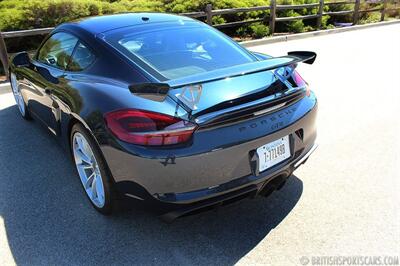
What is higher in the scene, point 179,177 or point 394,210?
point 179,177

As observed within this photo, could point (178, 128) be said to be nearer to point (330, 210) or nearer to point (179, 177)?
point (179, 177)

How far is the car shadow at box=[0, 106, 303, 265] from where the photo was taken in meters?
2.53

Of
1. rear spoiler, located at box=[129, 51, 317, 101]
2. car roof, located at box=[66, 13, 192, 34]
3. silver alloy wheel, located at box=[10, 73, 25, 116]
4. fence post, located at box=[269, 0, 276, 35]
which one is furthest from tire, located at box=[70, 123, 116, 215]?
fence post, located at box=[269, 0, 276, 35]

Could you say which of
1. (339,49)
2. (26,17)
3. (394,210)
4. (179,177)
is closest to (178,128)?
(179,177)

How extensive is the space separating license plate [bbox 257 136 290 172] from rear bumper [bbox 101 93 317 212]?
0.04 meters

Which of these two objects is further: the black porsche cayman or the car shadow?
the car shadow

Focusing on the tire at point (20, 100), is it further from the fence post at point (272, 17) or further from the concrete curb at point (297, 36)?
the fence post at point (272, 17)

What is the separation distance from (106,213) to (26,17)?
728cm

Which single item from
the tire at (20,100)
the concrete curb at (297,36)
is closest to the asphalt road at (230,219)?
the tire at (20,100)

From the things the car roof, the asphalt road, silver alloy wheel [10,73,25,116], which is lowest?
the asphalt road

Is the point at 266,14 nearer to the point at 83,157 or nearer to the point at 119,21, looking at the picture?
the point at 119,21

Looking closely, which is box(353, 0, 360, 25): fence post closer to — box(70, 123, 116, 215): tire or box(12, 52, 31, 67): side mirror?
box(12, 52, 31, 67): side mirror

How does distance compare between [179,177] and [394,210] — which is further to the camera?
[394,210]

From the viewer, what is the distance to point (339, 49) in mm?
9953
